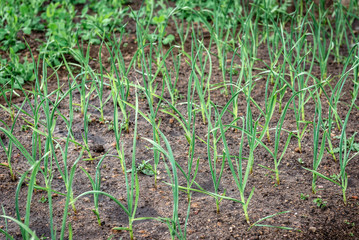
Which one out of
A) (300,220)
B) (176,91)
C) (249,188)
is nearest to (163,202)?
(249,188)

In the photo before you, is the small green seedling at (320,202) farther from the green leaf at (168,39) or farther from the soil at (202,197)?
the green leaf at (168,39)

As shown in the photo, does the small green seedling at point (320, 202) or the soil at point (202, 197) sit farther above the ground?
the small green seedling at point (320, 202)

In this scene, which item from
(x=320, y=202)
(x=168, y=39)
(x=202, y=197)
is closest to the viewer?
(x=320, y=202)

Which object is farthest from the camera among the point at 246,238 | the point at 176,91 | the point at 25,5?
the point at 25,5

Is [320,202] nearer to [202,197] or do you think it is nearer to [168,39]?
[202,197]

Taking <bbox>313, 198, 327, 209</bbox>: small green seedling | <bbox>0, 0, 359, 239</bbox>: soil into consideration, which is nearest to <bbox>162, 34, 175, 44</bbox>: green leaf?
<bbox>0, 0, 359, 239</bbox>: soil

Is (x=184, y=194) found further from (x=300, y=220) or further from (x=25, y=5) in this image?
(x=25, y=5)

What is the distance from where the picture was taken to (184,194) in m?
2.10

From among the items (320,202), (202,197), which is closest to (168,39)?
(202,197)

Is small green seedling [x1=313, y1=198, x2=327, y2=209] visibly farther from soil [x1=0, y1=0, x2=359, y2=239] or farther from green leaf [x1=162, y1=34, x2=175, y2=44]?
green leaf [x1=162, y1=34, x2=175, y2=44]

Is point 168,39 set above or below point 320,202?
above

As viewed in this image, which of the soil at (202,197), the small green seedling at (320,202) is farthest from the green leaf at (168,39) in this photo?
the small green seedling at (320,202)

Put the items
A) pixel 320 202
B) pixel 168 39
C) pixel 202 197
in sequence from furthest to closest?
pixel 168 39, pixel 202 197, pixel 320 202

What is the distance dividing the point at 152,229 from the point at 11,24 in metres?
2.44
